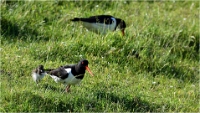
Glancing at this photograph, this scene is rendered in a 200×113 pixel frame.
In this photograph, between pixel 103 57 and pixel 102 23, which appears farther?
pixel 102 23

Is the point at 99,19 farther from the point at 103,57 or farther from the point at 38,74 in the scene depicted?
the point at 38,74

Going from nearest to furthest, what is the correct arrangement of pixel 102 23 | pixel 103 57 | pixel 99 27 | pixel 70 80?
pixel 70 80 → pixel 103 57 → pixel 99 27 → pixel 102 23

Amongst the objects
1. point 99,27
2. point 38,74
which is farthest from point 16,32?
Result: point 38,74

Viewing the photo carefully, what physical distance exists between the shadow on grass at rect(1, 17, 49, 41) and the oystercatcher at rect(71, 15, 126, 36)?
2.57 ft

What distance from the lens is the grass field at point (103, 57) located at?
22.9 ft

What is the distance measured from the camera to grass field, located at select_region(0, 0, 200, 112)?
6.97m

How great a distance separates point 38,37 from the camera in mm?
9289

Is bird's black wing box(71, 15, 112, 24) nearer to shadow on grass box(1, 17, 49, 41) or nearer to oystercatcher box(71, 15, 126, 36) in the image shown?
oystercatcher box(71, 15, 126, 36)

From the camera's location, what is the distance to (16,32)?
945cm

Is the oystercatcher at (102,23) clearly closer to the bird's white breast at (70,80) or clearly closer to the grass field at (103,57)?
the grass field at (103,57)

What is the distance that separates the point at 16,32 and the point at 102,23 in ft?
5.38

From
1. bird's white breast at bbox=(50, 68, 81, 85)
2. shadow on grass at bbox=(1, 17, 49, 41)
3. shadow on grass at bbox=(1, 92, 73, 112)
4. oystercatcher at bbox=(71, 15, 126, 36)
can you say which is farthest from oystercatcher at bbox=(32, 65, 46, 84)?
oystercatcher at bbox=(71, 15, 126, 36)

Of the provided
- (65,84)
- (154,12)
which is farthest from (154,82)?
(154,12)

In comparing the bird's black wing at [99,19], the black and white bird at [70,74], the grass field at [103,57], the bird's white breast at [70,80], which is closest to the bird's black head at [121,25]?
the grass field at [103,57]
